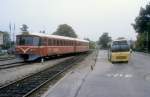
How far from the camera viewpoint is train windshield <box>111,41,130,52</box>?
37475 millimetres

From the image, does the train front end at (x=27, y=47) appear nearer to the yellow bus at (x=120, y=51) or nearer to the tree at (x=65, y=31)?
the yellow bus at (x=120, y=51)

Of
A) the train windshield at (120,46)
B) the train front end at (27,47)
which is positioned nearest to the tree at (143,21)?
the train windshield at (120,46)

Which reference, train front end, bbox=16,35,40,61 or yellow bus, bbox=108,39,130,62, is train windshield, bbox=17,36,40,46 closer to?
train front end, bbox=16,35,40,61

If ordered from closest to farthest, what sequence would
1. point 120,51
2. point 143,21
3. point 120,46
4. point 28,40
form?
1. point 120,51
2. point 120,46
3. point 28,40
4. point 143,21

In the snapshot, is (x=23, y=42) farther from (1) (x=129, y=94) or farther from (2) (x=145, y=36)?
(2) (x=145, y=36)

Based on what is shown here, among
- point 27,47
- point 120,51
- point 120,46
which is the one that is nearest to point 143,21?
point 120,46

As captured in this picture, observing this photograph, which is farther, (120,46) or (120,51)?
(120,46)

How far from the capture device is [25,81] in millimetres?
20578

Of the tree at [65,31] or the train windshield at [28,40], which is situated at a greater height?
the tree at [65,31]

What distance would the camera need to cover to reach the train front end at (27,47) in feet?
127

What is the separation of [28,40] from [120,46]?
8.79m

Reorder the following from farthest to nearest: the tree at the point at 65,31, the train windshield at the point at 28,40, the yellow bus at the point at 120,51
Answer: the tree at the point at 65,31 < the train windshield at the point at 28,40 < the yellow bus at the point at 120,51

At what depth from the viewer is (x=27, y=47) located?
38781 millimetres

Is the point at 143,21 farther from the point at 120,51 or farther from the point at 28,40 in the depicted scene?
the point at 28,40
